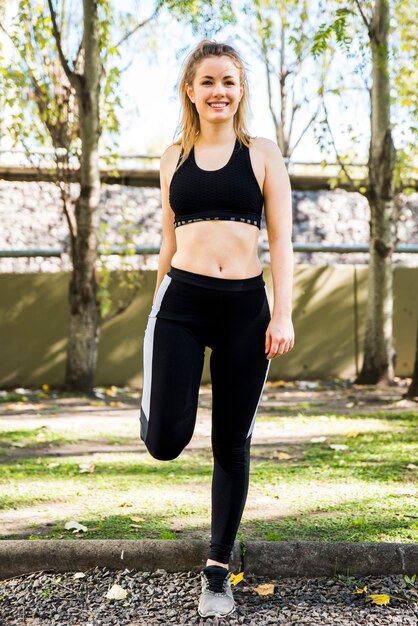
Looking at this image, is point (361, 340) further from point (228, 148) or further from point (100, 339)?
point (228, 148)

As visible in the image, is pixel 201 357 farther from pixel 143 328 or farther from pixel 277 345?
pixel 143 328

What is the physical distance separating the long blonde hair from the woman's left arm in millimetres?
127

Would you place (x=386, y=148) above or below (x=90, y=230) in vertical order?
above

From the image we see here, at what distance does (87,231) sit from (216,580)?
6768 millimetres

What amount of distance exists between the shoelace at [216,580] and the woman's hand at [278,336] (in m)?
0.81

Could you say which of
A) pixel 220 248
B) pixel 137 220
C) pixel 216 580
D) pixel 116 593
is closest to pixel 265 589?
pixel 216 580

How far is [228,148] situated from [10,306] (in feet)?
25.4

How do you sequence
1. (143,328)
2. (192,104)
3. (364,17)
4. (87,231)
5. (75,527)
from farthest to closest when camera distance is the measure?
(143,328), (364,17), (87,231), (75,527), (192,104)

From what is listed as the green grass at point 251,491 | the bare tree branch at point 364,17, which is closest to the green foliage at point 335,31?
the bare tree branch at point 364,17

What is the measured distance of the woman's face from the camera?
3184mm

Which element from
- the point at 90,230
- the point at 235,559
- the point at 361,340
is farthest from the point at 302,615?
the point at 361,340

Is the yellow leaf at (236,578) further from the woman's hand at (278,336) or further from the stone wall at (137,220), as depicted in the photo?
the stone wall at (137,220)

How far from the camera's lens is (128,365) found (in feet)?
35.6

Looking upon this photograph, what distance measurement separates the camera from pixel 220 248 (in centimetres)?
317
